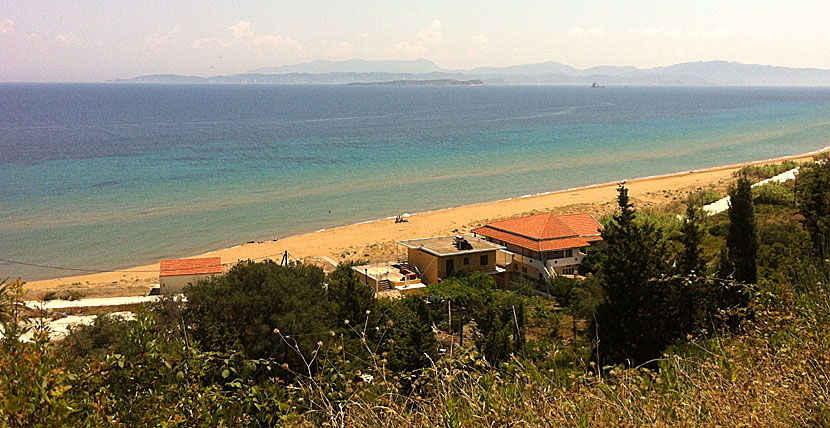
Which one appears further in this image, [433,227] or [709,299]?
[433,227]

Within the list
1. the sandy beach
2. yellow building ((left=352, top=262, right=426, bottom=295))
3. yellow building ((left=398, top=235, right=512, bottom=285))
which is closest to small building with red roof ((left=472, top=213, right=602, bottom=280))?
yellow building ((left=398, top=235, right=512, bottom=285))

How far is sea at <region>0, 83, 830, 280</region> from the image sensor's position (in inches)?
1465

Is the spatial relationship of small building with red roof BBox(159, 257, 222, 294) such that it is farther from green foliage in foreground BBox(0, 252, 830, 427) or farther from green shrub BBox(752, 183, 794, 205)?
green shrub BBox(752, 183, 794, 205)

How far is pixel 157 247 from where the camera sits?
34.5 metres

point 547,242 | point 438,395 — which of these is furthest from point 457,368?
point 547,242

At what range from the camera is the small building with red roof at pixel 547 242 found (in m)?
24.6

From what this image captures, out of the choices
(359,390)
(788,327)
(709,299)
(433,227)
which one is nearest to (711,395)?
(788,327)

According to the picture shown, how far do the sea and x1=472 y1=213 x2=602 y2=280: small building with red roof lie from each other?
15.9 meters

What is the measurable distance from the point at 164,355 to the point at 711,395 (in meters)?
3.39

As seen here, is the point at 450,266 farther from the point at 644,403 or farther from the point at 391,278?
the point at 644,403

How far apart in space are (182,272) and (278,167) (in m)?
36.1

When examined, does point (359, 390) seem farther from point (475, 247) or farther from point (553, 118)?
point (553, 118)

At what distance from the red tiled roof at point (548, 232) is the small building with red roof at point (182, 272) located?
1214 centimetres

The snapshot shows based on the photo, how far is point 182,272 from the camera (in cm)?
2572
